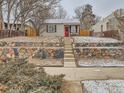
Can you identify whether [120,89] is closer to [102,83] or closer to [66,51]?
[102,83]

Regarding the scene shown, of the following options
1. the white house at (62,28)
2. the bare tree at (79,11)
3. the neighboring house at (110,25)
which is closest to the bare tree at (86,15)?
the bare tree at (79,11)

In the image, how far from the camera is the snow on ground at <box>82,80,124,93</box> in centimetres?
941

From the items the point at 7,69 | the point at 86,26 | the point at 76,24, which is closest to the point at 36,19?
the point at 76,24

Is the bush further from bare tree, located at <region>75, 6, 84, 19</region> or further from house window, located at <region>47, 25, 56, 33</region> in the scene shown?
bare tree, located at <region>75, 6, 84, 19</region>

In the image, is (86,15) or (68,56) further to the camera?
(86,15)

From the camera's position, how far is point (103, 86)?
9.93 metres

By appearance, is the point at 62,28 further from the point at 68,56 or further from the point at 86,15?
the point at 86,15

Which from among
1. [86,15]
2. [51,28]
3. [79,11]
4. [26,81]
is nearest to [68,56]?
[26,81]

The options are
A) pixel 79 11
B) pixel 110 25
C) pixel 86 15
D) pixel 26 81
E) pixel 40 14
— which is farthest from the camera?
pixel 79 11

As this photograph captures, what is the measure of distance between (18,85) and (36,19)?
3796 centimetres

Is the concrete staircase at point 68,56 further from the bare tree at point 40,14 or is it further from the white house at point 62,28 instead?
the white house at point 62,28

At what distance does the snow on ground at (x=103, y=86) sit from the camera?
30.9 feet

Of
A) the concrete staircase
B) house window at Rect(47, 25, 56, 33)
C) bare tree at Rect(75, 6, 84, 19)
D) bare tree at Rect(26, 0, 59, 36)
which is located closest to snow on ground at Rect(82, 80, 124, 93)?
the concrete staircase

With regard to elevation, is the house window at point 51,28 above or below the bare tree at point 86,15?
below
